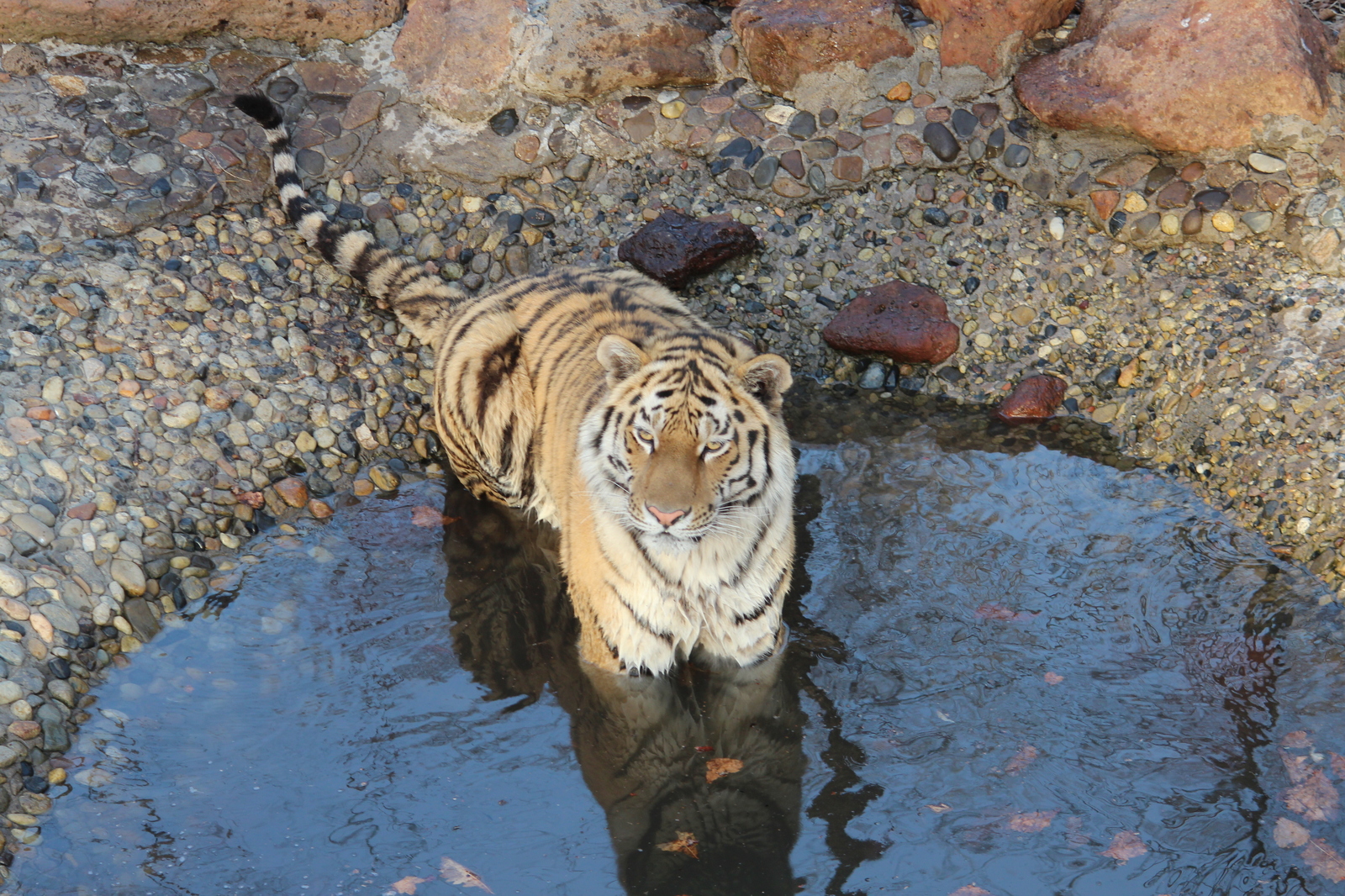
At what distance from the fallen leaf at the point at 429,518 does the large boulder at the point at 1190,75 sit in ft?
13.0

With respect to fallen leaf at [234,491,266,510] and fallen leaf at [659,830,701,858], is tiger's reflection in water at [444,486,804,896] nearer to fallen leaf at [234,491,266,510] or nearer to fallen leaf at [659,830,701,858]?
fallen leaf at [659,830,701,858]

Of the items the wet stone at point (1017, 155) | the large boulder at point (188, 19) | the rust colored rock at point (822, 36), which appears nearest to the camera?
the large boulder at point (188, 19)

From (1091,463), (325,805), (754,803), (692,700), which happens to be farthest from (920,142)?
(325,805)

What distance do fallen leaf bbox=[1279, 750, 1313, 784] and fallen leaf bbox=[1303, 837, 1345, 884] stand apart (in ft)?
0.81

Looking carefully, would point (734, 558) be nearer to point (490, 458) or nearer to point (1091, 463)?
point (490, 458)

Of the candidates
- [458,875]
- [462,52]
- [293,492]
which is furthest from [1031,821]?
[462,52]

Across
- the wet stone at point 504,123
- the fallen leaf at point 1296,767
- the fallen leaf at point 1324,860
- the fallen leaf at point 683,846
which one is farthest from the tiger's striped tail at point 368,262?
the fallen leaf at point 1324,860

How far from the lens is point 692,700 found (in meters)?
4.47

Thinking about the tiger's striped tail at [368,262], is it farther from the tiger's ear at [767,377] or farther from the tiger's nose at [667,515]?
the tiger's nose at [667,515]

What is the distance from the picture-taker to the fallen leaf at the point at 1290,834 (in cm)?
366

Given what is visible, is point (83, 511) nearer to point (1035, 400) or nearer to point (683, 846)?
Result: point (683, 846)

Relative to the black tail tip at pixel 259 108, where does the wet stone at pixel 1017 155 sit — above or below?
above

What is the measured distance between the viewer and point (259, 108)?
19.7ft

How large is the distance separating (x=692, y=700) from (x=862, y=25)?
4204 millimetres
